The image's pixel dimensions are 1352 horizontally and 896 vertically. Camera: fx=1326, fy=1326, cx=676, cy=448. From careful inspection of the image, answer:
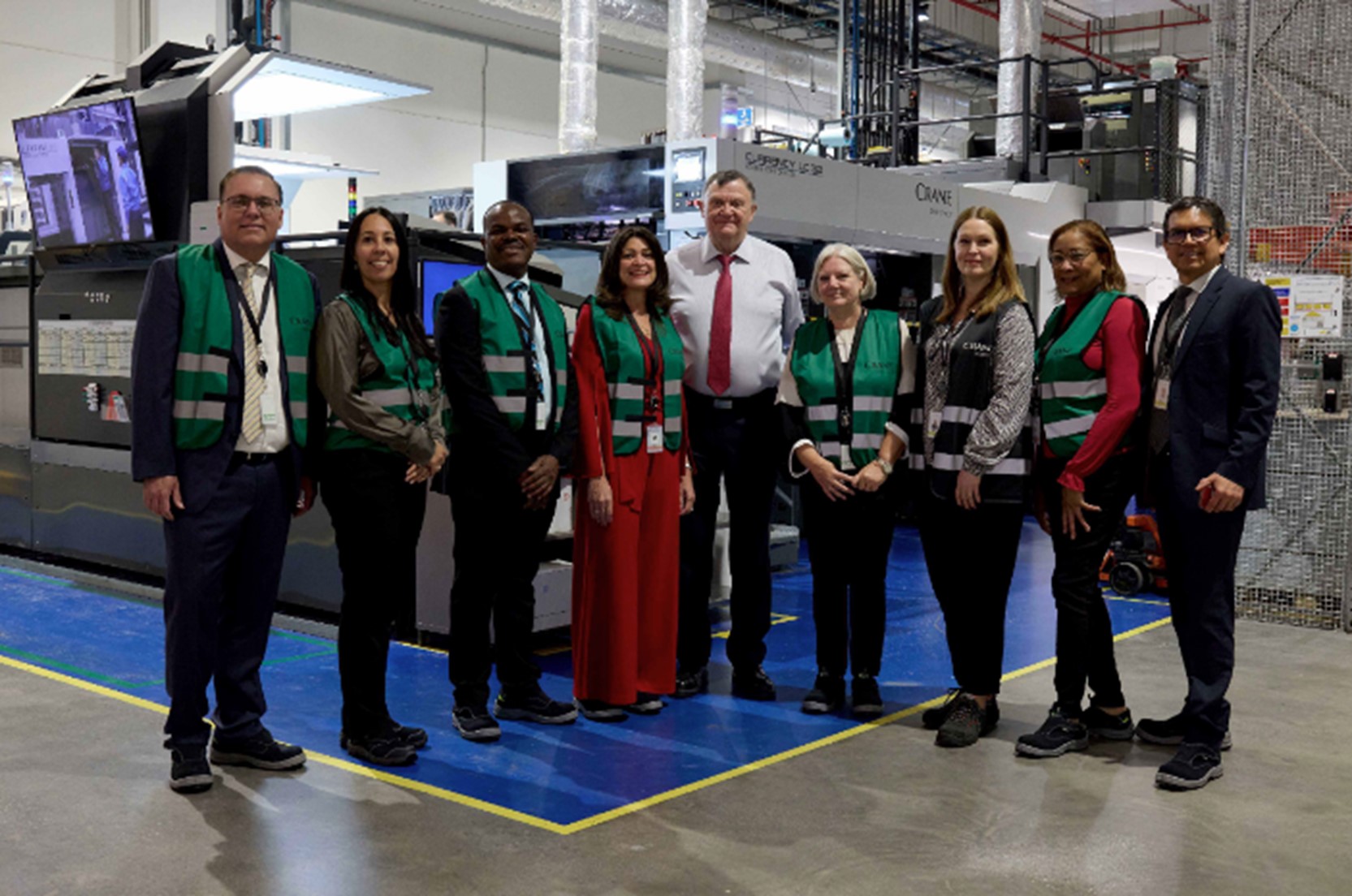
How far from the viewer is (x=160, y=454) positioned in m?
3.52

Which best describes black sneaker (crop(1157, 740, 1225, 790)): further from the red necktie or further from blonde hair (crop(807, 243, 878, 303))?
the red necktie

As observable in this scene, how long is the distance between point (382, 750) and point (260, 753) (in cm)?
34

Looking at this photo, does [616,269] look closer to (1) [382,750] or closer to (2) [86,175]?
(1) [382,750]

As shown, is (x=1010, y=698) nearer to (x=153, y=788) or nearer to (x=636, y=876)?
(x=636, y=876)

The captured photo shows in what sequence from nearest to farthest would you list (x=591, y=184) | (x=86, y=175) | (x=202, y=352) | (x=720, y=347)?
(x=202, y=352)
(x=720, y=347)
(x=86, y=175)
(x=591, y=184)

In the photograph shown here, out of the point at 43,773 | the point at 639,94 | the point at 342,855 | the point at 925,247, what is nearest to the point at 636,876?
the point at 342,855

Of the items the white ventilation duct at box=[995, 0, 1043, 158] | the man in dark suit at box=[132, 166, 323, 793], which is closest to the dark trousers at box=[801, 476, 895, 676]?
the man in dark suit at box=[132, 166, 323, 793]

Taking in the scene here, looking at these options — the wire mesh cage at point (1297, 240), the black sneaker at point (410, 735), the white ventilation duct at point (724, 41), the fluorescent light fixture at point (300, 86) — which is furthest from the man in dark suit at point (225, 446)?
the white ventilation duct at point (724, 41)

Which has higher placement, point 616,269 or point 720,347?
point 616,269

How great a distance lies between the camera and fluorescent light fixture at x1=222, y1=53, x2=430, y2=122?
6176 mm

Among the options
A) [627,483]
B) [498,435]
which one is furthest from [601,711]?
[498,435]

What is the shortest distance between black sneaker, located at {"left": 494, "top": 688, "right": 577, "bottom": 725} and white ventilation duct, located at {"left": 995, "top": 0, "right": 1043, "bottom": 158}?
911cm

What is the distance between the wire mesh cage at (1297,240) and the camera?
6.17 meters

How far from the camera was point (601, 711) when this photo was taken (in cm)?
440
